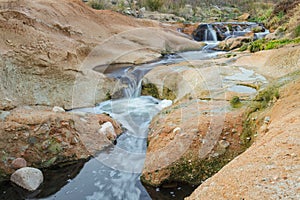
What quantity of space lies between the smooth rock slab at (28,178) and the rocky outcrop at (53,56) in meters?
1.15

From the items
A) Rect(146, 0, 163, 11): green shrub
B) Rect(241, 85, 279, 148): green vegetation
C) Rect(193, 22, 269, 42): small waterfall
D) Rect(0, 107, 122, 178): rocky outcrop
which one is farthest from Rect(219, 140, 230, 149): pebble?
Rect(146, 0, 163, 11): green shrub

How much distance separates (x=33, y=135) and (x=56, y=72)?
2060 millimetres

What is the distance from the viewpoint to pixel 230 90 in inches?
182

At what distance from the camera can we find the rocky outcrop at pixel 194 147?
3195 millimetres

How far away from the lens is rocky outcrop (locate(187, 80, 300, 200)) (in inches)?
67.0

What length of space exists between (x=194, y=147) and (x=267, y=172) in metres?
1.48

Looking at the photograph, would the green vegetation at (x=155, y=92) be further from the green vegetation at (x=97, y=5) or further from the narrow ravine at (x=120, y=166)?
the green vegetation at (x=97, y=5)

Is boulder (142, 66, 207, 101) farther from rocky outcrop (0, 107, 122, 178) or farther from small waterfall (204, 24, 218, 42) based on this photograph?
small waterfall (204, 24, 218, 42)

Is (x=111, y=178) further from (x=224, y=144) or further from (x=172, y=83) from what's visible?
(x=172, y=83)

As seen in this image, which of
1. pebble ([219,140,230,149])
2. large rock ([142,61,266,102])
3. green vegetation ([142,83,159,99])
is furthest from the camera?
green vegetation ([142,83,159,99])

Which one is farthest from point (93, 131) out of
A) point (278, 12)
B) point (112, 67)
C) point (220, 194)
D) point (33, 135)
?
point (278, 12)

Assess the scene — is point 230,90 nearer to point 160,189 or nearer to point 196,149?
point 196,149

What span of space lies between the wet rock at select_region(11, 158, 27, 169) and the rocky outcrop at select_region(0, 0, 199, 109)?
93 centimetres

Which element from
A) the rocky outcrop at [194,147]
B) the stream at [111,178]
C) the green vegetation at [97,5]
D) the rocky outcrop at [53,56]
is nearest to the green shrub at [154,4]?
the green vegetation at [97,5]
